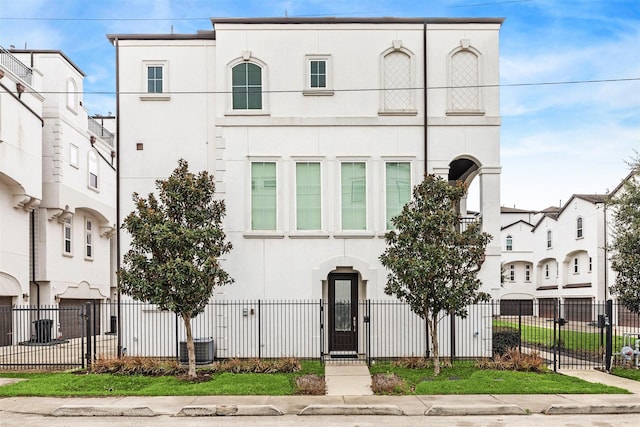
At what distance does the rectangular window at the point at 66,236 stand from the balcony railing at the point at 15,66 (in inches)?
297

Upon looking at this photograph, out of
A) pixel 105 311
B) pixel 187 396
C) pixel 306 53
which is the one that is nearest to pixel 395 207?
pixel 306 53

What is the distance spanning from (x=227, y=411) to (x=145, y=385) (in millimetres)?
3444

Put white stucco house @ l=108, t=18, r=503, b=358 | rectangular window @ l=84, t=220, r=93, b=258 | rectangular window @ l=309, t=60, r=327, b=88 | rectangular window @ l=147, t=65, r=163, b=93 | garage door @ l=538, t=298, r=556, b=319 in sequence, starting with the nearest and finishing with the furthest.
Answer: white stucco house @ l=108, t=18, r=503, b=358, rectangular window @ l=309, t=60, r=327, b=88, rectangular window @ l=147, t=65, r=163, b=93, rectangular window @ l=84, t=220, r=93, b=258, garage door @ l=538, t=298, r=556, b=319

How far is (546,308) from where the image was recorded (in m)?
A: 54.7

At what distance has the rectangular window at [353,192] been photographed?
61.9 ft

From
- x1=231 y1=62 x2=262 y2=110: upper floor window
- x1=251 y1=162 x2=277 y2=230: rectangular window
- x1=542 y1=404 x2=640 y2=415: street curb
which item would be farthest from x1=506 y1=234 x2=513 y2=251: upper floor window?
x1=542 y1=404 x2=640 y2=415: street curb

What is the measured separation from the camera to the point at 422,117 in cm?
1875

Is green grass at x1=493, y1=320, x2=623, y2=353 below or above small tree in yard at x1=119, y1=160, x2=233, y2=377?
below

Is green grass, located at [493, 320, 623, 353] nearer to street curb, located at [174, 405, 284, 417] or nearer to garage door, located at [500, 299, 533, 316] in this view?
street curb, located at [174, 405, 284, 417]

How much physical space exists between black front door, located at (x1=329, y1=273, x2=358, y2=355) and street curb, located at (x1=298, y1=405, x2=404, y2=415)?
6.33 m

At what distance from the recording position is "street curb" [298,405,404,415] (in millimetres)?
12273

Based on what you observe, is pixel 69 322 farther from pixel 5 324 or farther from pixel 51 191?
pixel 51 191

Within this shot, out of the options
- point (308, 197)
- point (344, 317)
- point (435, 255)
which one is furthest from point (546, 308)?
point (435, 255)

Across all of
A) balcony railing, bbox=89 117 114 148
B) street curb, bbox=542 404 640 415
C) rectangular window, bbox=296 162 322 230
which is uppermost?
balcony railing, bbox=89 117 114 148
